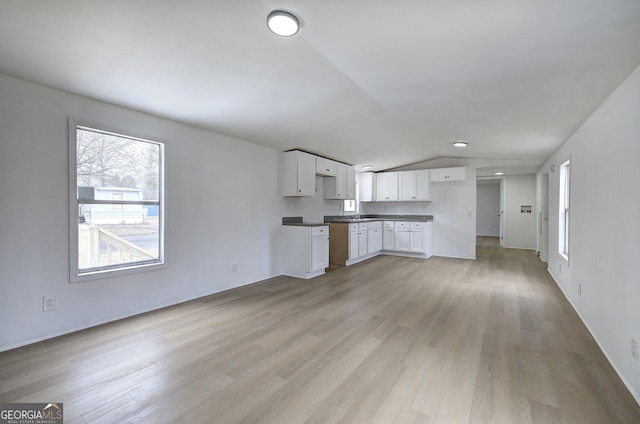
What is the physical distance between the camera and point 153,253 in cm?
327

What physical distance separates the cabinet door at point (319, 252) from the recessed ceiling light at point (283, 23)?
3.27 meters

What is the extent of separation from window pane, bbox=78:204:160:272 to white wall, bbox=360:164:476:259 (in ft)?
19.8

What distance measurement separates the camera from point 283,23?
69.7 inches

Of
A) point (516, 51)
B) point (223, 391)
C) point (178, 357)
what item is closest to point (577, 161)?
point (516, 51)

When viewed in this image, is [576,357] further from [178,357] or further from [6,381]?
[6,381]

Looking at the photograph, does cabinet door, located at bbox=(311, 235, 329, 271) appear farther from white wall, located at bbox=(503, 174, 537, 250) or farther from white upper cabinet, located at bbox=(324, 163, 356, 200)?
white wall, located at bbox=(503, 174, 537, 250)

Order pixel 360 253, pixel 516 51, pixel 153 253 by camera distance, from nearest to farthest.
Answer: pixel 516 51
pixel 153 253
pixel 360 253

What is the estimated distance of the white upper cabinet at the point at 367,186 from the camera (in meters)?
7.32

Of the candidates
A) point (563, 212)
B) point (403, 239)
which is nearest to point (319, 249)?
point (403, 239)

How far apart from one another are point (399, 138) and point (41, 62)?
430 cm

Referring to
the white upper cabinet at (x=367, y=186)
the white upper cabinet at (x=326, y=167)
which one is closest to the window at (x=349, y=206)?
the white upper cabinet at (x=367, y=186)

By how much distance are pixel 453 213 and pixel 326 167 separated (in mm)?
3437

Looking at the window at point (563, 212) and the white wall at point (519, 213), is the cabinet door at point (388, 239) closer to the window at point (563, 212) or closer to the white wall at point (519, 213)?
the window at point (563, 212)

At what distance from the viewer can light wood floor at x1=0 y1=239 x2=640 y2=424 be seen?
1.60m
